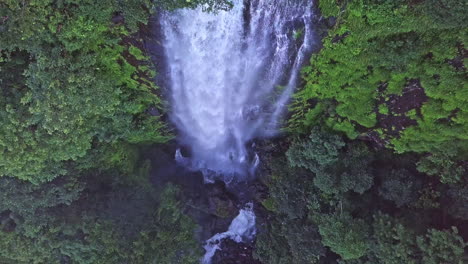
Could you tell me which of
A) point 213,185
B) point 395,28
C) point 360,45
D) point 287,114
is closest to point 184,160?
point 213,185

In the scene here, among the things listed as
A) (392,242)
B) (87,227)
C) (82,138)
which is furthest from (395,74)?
(87,227)

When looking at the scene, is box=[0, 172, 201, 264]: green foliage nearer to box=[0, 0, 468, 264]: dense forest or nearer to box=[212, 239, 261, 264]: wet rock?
box=[0, 0, 468, 264]: dense forest

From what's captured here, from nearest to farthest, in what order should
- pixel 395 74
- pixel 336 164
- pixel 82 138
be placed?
pixel 395 74 → pixel 82 138 → pixel 336 164

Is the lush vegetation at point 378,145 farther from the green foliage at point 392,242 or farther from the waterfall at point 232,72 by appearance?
the waterfall at point 232,72

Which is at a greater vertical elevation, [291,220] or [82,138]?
[291,220]

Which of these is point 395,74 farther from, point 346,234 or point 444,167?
point 346,234

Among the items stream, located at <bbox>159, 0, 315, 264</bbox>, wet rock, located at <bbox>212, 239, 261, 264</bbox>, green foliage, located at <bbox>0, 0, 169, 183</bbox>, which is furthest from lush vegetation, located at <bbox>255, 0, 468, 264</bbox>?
green foliage, located at <bbox>0, 0, 169, 183</bbox>

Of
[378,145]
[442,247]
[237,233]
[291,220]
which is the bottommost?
[442,247]
